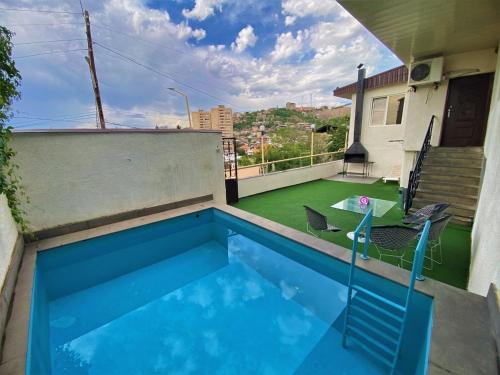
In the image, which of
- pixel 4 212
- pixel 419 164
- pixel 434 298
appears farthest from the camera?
pixel 419 164

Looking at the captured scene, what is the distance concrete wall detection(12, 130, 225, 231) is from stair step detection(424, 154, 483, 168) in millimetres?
5322

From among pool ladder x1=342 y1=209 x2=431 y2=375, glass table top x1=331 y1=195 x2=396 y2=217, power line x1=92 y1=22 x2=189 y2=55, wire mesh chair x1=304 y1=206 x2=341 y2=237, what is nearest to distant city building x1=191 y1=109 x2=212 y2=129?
power line x1=92 y1=22 x2=189 y2=55

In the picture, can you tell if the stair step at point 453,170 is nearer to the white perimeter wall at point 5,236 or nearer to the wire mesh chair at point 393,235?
the wire mesh chair at point 393,235

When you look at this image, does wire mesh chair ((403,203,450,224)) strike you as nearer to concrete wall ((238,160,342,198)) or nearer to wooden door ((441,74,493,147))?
wooden door ((441,74,493,147))

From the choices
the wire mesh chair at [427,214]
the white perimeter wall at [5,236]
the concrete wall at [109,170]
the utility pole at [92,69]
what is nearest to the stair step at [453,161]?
the wire mesh chair at [427,214]

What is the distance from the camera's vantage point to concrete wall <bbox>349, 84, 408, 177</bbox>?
8672mm

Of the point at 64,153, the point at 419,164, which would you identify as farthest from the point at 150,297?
the point at 419,164

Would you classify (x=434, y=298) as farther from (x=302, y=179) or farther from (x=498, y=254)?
(x=302, y=179)

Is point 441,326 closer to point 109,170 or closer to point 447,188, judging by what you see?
point 447,188

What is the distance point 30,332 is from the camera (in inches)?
81.4

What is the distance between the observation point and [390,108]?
880cm

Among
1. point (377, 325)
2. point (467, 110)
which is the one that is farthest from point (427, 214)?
point (467, 110)

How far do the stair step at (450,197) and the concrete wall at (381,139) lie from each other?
171 inches

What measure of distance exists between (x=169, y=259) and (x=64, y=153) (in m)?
2.71
